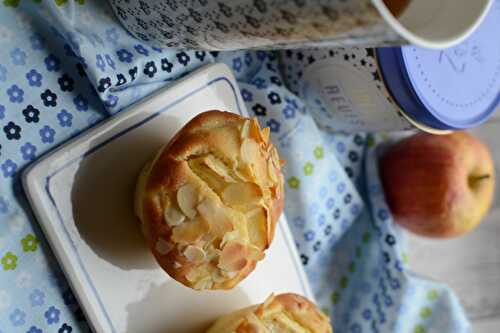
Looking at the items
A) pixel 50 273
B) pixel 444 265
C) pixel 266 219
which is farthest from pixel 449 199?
pixel 50 273

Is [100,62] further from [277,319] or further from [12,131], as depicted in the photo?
[277,319]

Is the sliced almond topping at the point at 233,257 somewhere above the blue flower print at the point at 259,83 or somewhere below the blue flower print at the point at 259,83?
below

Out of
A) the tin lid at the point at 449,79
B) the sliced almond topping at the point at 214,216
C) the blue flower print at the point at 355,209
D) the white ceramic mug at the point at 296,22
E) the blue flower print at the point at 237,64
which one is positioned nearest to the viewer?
the white ceramic mug at the point at 296,22

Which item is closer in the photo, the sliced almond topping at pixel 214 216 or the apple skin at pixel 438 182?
the sliced almond topping at pixel 214 216

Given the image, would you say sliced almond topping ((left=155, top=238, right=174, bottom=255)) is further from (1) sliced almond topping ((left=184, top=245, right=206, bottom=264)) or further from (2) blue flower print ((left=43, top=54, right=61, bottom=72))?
(2) blue flower print ((left=43, top=54, right=61, bottom=72))

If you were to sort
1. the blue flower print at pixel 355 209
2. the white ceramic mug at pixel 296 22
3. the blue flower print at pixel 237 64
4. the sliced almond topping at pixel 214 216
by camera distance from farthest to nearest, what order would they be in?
the blue flower print at pixel 355 209, the blue flower print at pixel 237 64, the sliced almond topping at pixel 214 216, the white ceramic mug at pixel 296 22

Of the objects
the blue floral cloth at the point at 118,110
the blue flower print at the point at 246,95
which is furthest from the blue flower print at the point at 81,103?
the blue flower print at the point at 246,95

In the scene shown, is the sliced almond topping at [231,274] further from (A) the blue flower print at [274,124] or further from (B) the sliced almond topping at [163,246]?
(A) the blue flower print at [274,124]
